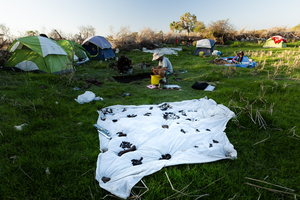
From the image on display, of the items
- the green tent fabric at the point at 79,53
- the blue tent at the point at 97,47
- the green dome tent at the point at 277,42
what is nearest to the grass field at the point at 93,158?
the green tent fabric at the point at 79,53

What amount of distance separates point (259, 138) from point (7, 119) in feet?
17.7

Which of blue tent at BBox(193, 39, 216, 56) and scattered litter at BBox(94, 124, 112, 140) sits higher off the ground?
blue tent at BBox(193, 39, 216, 56)

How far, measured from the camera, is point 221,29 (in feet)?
71.5

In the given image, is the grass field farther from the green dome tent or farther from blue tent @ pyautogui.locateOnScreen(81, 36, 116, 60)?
the green dome tent

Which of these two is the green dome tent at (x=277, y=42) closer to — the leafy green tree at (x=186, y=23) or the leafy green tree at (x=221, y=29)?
the leafy green tree at (x=221, y=29)

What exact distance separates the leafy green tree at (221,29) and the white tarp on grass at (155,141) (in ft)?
74.6

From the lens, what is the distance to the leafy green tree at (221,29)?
2162 centimetres

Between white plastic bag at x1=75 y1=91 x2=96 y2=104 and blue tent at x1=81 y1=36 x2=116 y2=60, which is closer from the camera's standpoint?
white plastic bag at x1=75 y1=91 x2=96 y2=104

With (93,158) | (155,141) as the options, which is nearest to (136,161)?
(155,141)

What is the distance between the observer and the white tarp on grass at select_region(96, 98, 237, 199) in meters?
2.07

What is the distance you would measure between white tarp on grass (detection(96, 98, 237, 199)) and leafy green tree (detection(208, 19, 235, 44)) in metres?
22.7

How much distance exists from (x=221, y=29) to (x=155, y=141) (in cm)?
2491

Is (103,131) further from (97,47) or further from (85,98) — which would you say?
(97,47)

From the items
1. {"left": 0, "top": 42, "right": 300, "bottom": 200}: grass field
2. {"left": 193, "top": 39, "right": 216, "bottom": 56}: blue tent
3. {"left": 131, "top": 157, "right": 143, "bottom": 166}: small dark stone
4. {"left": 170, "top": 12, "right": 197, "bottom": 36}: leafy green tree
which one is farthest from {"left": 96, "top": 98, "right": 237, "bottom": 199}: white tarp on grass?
{"left": 170, "top": 12, "right": 197, "bottom": 36}: leafy green tree
